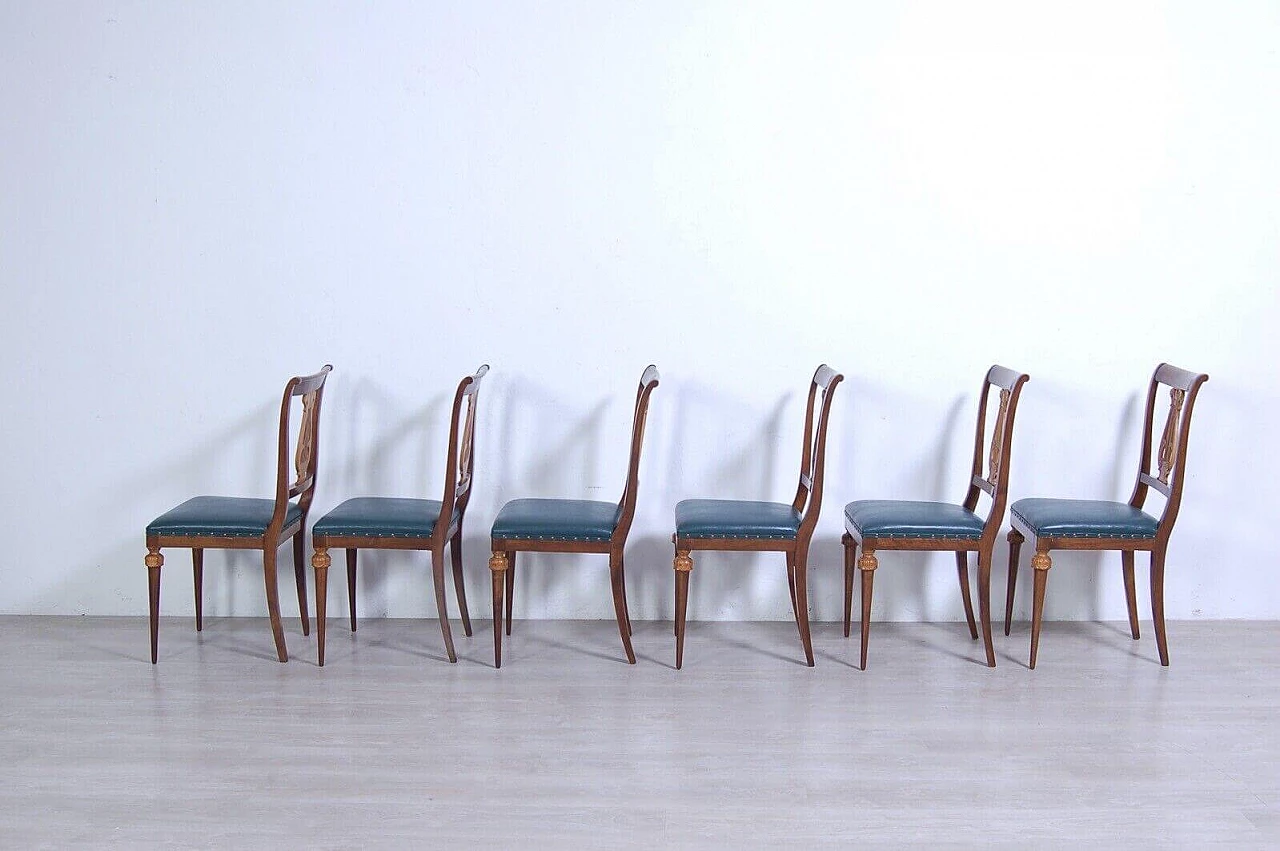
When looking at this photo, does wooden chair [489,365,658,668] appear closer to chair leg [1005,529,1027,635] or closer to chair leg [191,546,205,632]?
chair leg [191,546,205,632]

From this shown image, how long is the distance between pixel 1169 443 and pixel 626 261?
1.96 m

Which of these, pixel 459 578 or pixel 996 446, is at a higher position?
pixel 996 446

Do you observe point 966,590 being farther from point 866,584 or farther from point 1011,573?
point 866,584

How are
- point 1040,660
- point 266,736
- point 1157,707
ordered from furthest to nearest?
point 1040,660 < point 1157,707 < point 266,736

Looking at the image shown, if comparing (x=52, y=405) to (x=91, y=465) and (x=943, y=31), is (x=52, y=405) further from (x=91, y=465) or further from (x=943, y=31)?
(x=943, y=31)

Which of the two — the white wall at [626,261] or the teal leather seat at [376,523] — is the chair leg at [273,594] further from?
the white wall at [626,261]

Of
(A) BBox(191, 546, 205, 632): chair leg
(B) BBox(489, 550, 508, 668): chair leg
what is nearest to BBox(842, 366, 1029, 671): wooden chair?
(B) BBox(489, 550, 508, 668): chair leg

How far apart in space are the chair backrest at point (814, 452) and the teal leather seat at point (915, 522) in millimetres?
164

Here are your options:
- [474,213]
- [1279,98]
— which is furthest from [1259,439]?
[474,213]

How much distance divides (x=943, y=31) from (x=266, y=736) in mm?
3180

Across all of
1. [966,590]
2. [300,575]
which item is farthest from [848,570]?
[300,575]

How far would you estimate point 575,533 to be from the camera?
366 cm

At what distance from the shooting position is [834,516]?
4.28 meters

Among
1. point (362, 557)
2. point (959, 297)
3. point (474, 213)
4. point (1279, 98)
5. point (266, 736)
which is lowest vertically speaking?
point (266, 736)
